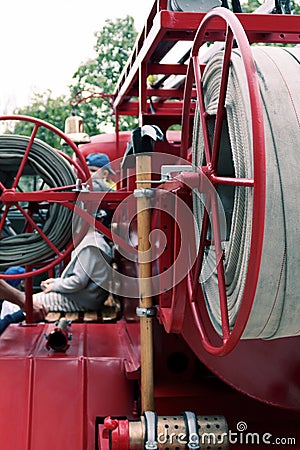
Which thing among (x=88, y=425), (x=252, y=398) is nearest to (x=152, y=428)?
(x=252, y=398)

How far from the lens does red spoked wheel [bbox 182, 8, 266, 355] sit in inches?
65.9

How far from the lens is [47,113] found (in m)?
20.2

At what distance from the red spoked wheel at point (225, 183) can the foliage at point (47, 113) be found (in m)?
16.1

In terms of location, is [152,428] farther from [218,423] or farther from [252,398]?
[252,398]

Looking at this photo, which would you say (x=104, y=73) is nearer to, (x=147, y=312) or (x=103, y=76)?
(x=103, y=76)

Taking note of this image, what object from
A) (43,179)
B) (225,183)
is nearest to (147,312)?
(225,183)

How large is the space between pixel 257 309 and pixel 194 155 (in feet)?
2.90

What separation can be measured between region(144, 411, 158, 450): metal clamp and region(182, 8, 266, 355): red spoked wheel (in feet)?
1.40

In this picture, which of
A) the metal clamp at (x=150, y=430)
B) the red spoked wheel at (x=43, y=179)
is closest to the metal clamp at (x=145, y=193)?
the metal clamp at (x=150, y=430)

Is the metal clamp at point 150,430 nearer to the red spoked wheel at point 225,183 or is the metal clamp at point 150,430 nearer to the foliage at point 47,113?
the red spoked wheel at point 225,183

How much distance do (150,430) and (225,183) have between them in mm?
1062

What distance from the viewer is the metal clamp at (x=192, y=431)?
2.50m

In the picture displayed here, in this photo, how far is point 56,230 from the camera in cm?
406

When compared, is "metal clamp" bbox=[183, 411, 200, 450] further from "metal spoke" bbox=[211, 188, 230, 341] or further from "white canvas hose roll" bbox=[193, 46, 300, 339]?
"metal spoke" bbox=[211, 188, 230, 341]
